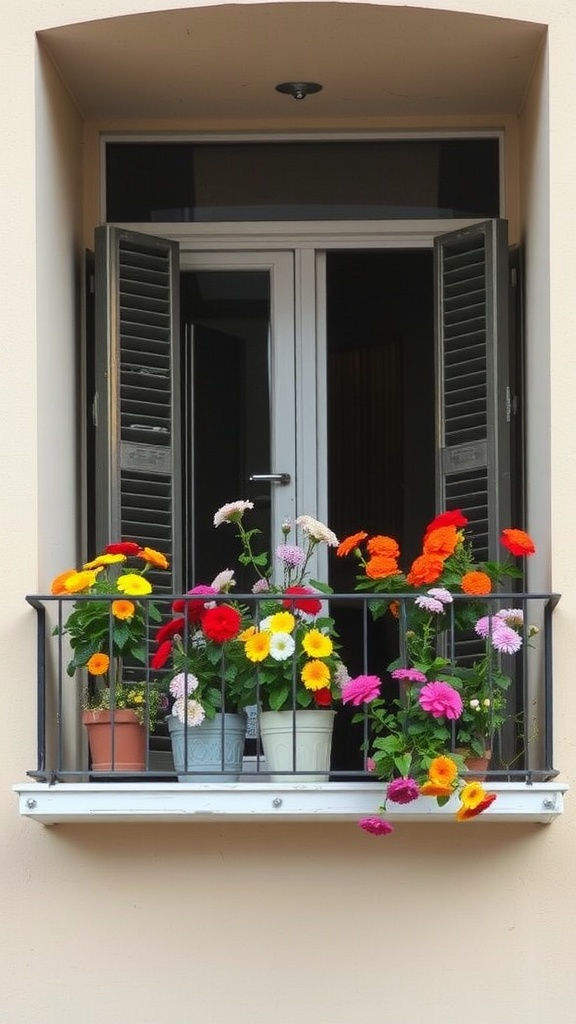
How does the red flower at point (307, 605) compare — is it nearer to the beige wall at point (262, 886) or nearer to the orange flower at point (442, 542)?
the orange flower at point (442, 542)

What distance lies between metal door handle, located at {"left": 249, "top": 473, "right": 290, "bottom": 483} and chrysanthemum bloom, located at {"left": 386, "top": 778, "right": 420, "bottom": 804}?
210 centimetres

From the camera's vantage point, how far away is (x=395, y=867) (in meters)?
7.83

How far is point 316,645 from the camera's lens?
7.63 m

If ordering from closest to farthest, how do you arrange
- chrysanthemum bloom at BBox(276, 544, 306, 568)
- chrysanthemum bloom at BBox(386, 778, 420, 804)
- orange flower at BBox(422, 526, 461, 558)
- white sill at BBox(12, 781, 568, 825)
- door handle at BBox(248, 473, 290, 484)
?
1. chrysanthemum bloom at BBox(386, 778, 420, 804)
2. white sill at BBox(12, 781, 568, 825)
3. orange flower at BBox(422, 526, 461, 558)
4. chrysanthemum bloom at BBox(276, 544, 306, 568)
5. door handle at BBox(248, 473, 290, 484)

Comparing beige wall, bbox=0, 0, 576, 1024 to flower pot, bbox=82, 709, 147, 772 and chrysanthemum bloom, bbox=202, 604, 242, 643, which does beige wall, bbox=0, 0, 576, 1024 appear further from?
chrysanthemum bloom, bbox=202, 604, 242, 643

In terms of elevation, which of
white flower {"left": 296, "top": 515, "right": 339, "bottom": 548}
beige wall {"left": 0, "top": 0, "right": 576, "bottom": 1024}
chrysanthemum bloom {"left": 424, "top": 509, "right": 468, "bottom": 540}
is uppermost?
chrysanthemum bloom {"left": 424, "top": 509, "right": 468, "bottom": 540}

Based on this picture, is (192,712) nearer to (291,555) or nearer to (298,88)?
(291,555)

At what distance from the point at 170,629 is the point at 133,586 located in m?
0.22

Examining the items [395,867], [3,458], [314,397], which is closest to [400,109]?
[314,397]

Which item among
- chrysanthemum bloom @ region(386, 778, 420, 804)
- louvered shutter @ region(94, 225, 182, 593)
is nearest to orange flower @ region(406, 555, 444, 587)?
chrysanthemum bloom @ region(386, 778, 420, 804)

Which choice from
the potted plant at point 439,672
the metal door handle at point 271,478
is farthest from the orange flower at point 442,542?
the metal door handle at point 271,478

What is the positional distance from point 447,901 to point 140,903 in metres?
1.06

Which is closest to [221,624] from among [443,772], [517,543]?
[443,772]

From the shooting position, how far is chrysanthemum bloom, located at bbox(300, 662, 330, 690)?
761cm
